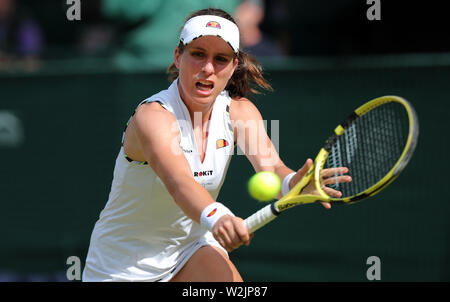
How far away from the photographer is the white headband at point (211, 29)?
11.5 feet

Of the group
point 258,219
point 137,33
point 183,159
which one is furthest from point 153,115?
point 137,33

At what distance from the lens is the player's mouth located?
140 inches

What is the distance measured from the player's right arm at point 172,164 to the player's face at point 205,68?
0.19 meters

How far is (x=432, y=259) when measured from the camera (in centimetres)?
590

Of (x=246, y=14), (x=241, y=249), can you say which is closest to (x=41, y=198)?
(x=241, y=249)

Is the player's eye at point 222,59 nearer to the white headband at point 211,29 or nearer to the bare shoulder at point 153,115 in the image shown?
the white headband at point 211,29

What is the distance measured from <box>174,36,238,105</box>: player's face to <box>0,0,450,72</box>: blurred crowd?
2489 millimetres

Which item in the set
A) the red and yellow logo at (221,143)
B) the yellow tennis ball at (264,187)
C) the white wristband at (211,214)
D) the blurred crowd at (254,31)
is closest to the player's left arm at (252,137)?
the red and yellow logo at (221,143)

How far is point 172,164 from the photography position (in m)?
3.27

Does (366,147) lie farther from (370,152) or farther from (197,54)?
(197,54)

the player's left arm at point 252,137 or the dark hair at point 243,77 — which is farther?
the dark hair at point 243,77

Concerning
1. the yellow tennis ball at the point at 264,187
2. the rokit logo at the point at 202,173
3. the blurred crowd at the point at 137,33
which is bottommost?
the yellow tennis ball at the point at 264,187

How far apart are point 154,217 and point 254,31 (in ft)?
10.2
